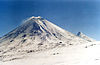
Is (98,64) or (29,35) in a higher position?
(29,35)

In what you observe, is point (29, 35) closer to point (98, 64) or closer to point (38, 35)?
point (38, 35)

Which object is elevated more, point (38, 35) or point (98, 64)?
point (38, 35)

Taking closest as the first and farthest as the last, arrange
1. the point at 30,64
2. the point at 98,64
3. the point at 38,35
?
the point at 98,64 → the point at 30,64 → the point at 38,35

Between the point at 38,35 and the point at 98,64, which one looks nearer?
the point at 98,64

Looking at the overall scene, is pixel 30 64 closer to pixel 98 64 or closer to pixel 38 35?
pixel 98 64

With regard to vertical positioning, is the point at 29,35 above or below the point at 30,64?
above

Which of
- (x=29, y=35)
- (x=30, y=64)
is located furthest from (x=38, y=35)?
(x=30, y=64)

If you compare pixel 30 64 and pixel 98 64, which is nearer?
pixel 98 64

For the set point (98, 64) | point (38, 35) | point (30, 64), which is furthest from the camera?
point (38, 35)

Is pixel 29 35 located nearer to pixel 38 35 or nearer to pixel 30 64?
pixel 38 35
